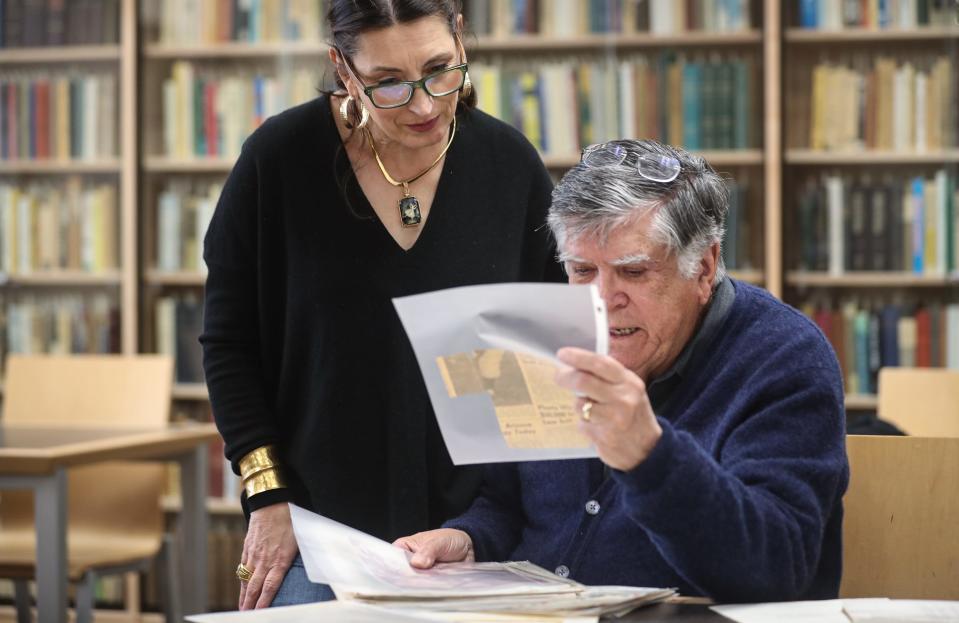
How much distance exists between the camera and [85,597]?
3295 mm

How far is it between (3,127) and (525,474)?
3617 mm

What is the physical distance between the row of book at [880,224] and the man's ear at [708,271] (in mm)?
2745

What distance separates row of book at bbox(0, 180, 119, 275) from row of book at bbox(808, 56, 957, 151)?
101 inches

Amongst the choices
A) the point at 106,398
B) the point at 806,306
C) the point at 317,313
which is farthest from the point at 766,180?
the point at 317,313

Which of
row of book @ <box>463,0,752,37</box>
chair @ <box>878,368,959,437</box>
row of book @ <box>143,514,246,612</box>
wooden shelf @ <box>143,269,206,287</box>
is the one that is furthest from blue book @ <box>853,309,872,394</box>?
wooden shelf @ <box>143,269,206,287</box>

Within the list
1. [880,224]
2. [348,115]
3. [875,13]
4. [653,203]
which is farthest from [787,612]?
[875,13]

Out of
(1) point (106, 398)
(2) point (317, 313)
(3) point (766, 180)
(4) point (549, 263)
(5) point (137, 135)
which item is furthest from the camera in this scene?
(5) point (137, 135)

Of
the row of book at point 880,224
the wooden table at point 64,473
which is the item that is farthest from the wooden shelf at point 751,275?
the wooden table at point 64,473

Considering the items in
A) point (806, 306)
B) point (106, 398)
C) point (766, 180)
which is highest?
point (766, 180)

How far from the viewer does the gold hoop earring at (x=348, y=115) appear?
1.84 m

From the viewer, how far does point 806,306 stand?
4.20 meters

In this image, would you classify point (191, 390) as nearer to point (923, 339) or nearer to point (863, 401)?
point (863, 401)

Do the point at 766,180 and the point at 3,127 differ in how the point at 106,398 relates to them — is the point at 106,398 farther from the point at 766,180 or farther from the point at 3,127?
the point at 766,180

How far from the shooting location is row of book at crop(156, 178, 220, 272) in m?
4.55
